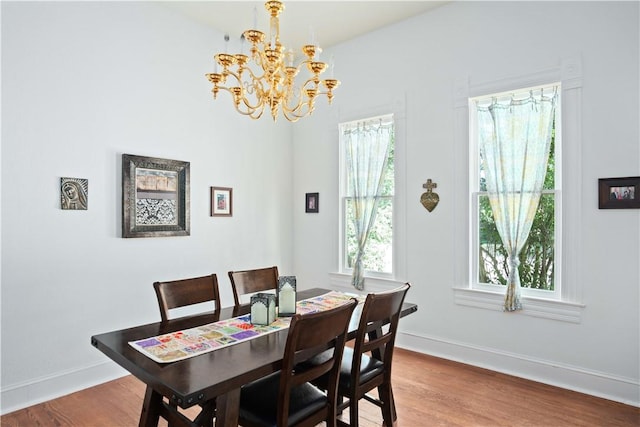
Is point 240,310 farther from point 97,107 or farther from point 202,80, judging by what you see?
point 202,80

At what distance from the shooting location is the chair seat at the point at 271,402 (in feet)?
5.83

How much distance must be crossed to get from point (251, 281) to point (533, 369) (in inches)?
94.3

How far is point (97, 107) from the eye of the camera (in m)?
3.21

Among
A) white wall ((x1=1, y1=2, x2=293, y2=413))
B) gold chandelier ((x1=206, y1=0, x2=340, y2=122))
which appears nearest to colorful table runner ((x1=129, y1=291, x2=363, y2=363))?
gold chandelier ((x1=206, y1=0, x2=340, y2=122))

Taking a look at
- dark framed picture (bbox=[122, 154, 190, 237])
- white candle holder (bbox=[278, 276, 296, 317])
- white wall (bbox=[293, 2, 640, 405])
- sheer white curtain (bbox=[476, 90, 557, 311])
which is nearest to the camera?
white candle holder (bbox=[278, 276, 296, 317])

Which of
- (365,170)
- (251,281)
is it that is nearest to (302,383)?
(251,281)

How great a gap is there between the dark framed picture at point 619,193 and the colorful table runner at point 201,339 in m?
2.46

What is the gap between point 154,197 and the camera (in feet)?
11.5

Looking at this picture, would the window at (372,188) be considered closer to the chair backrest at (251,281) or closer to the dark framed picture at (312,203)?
the dark framed picture at (312,203)

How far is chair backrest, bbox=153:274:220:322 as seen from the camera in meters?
2.37

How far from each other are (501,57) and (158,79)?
306 cm

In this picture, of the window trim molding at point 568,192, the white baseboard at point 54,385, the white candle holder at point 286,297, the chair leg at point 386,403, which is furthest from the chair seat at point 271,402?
the window trim molding at point 568,192

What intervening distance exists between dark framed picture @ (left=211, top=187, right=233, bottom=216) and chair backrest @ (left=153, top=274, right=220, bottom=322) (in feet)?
4.90

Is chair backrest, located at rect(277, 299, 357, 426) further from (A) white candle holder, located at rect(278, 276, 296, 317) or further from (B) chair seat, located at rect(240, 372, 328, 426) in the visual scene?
(A) white candle holder, located at rect(278, 276, 296, 317)
